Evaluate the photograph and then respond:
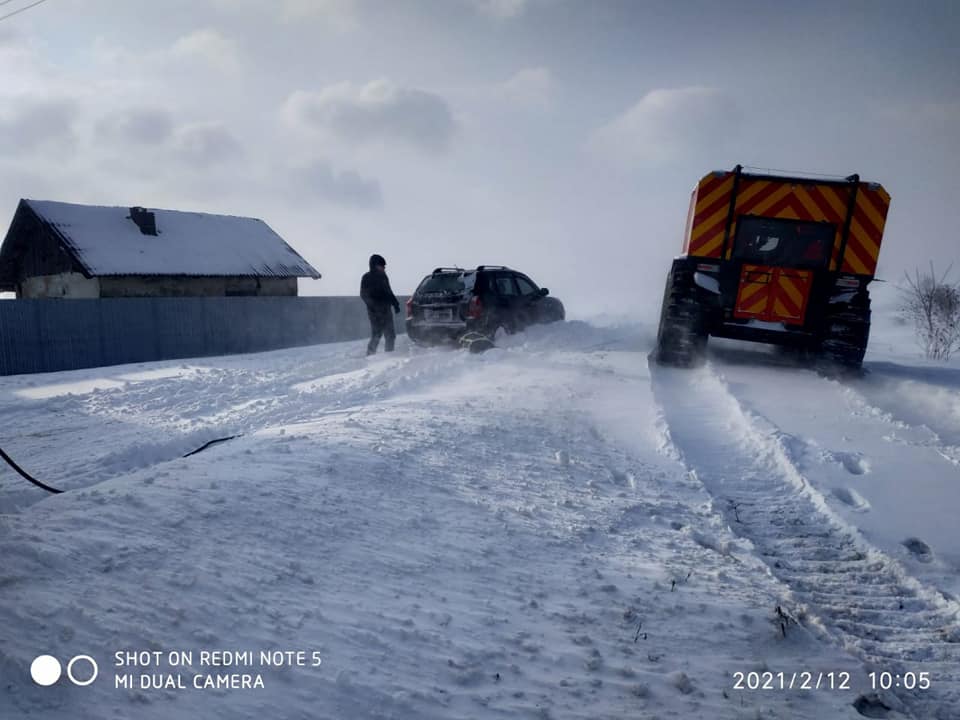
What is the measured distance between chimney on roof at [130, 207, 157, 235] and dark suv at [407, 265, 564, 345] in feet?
57.1

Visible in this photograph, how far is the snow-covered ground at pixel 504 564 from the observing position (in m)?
2.13

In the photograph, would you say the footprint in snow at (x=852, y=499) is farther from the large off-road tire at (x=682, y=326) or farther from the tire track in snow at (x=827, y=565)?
the large off-road tire at (x=682, y=326)

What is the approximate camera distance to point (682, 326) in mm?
8367

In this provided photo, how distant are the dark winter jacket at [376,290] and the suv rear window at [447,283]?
2.16 ft

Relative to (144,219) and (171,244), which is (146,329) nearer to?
(171,244)

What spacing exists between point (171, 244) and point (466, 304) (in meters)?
18.2

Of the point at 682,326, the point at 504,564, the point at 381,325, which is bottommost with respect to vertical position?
the point at 504,564

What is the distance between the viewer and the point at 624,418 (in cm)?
559

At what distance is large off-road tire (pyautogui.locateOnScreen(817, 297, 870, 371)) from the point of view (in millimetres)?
7844

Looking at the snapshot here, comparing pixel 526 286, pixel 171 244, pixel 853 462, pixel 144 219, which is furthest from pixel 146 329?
pixel 853 462

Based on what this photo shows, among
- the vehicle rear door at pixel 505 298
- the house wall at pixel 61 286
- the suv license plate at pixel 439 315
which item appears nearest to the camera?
the suv license plate at pixel 439 315
